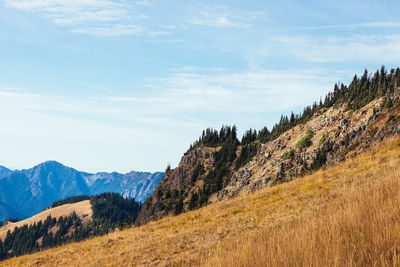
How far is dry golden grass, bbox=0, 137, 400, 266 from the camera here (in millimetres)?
3566

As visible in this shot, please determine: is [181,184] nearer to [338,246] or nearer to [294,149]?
[294,149]

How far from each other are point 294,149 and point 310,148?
24.1 ft

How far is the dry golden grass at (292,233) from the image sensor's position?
3566 millimetres

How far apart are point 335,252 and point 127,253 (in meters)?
9.14

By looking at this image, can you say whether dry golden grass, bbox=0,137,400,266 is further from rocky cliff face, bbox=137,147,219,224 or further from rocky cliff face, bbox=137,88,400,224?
rocky cliff face, bbox=137,147,219,224

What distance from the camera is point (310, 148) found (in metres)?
89.8

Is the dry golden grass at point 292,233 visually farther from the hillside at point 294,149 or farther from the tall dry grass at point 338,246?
the hillside at point 294,149

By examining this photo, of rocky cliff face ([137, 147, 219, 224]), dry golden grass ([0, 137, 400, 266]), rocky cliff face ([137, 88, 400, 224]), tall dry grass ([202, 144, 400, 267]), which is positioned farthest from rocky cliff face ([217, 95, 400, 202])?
rocky cliff face ([137, 147, 219, 224])

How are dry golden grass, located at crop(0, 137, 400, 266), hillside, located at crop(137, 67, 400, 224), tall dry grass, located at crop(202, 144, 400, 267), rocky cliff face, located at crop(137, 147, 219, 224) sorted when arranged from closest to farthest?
tall dry grass, located at crop(202, 144, 400, 267) < dry golden grass, located at crop(0, 137, 400, 266) < hillside, located at crop(137, 67, 400, 224) < rocky cliff face, located at crop(137, 147, 219, 224)

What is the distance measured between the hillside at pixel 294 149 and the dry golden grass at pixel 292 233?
731 centimetres

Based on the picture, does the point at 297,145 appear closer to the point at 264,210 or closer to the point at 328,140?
the point at 328,140

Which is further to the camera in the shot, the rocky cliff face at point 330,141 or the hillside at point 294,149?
the hillside at point 294,149

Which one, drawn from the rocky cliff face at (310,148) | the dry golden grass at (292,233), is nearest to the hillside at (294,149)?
the rocky cliff face at (310,148)

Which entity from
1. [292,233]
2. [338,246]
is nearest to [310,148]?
[292,233]
